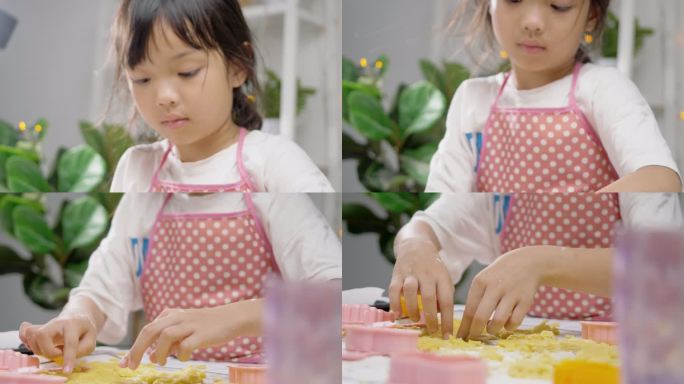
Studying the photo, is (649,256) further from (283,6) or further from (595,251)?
(283,6)

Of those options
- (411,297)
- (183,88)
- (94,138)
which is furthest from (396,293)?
(94,138)

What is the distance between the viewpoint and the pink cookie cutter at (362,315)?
0.90 metres

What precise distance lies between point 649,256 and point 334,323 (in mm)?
312

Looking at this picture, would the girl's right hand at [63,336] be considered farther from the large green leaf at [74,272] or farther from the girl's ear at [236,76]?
the girl's ear at [236,76]

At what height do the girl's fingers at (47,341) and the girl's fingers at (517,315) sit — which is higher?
the girl's fingers at (517,315)

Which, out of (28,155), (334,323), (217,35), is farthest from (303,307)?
(28,155)

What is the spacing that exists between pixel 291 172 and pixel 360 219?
109mm

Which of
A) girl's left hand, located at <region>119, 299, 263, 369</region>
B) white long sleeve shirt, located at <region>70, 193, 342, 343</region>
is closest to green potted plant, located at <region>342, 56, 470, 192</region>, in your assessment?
white long sleeve shirt, located at <region>70, 193, 342, 343</region>

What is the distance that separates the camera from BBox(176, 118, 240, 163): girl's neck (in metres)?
1.01

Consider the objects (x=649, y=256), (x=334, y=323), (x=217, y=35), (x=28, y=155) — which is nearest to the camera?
(x=649, y=256)

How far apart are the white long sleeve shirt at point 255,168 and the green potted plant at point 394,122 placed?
6 cm

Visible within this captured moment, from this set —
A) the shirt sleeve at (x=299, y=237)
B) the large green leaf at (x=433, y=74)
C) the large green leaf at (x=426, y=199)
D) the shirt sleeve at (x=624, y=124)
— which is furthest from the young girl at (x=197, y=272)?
the shirt sleeve at (x=624, y=124)

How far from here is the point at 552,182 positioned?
0.92 meters

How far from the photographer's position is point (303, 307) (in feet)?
2.92
